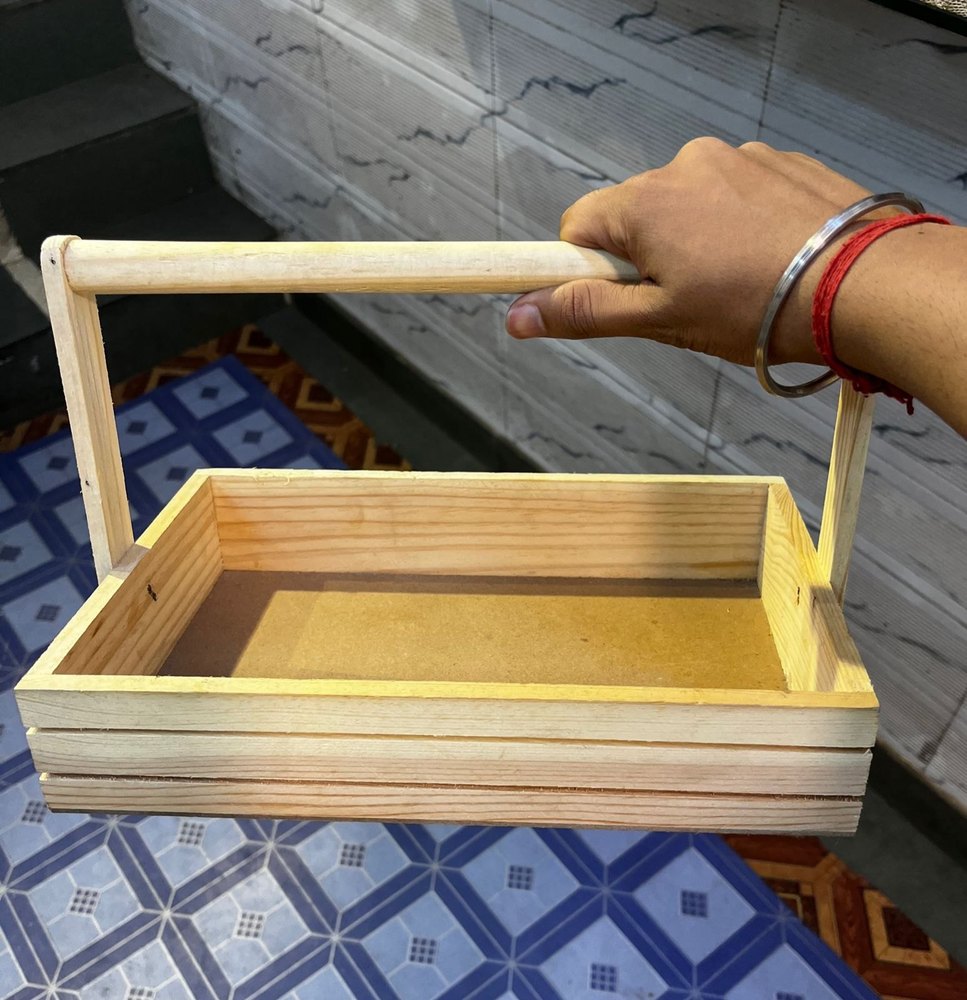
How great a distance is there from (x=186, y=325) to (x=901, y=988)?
2.23m

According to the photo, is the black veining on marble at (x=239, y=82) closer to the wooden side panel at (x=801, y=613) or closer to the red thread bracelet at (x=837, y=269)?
the wooden side panel at (x=801, y=613)

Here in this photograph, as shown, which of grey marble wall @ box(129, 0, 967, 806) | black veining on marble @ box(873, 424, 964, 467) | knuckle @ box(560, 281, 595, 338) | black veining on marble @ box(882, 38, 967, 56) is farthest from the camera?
black veining on marble @ box(873, 424, 964, 467)

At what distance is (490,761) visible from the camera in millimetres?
658

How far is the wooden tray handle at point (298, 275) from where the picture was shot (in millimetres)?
607

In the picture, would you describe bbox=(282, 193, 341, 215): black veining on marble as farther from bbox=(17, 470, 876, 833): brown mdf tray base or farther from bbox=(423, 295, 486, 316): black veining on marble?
bbox=(17, 470, 876, 833): brown mdf tray base

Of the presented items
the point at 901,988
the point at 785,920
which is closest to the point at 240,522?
the point at 785,920

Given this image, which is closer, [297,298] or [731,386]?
[731,386]

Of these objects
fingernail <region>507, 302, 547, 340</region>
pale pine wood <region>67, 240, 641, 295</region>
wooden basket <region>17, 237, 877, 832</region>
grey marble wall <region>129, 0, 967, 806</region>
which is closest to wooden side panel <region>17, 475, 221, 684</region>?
wooden basket <region>17, 237, 877, 832</region>

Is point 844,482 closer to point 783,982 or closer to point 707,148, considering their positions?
point 707,148

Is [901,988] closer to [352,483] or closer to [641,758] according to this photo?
[641,758]

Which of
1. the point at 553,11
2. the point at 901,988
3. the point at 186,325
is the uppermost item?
the point at 553,11

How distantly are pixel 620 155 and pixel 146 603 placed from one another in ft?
3.38

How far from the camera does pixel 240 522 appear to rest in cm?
91

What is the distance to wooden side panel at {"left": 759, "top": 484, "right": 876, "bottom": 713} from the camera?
26.4 inches
